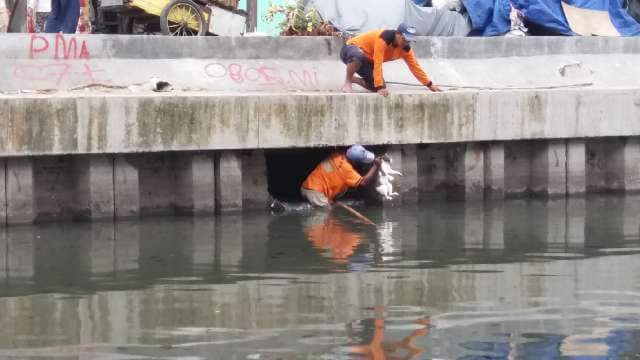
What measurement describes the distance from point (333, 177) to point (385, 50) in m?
1.55

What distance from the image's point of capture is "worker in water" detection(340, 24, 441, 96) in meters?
14.2

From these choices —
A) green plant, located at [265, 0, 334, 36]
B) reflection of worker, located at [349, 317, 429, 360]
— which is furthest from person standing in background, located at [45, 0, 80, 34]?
reflection of worker, located at [349, 317, 429, 360]

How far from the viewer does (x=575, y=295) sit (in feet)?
31.3

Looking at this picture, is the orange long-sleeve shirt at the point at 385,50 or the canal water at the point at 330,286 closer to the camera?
the canal water at the point at 330,286

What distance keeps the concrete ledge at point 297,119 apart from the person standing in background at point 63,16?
189cm

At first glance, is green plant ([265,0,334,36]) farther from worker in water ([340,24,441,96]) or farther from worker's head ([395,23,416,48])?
worker's head ([395,23,416,48])

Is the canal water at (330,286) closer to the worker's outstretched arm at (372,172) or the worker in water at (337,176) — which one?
the worker in water at (337,176)

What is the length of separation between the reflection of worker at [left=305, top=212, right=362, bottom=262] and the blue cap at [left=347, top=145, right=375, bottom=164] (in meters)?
0.68

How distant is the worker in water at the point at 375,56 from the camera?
46.6 feet

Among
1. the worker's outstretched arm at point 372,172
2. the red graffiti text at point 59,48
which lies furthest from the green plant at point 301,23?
the red graffiti text at point 59,48

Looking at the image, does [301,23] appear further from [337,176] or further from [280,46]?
[337,176]

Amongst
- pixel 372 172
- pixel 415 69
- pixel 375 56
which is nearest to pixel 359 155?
pixel 372 172

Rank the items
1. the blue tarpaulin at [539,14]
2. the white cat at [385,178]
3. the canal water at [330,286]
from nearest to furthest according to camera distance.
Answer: the canal water at [330,286], the white cat at [385,178], the blue tarpaulin at [539,14]

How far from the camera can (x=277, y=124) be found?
13.5m
